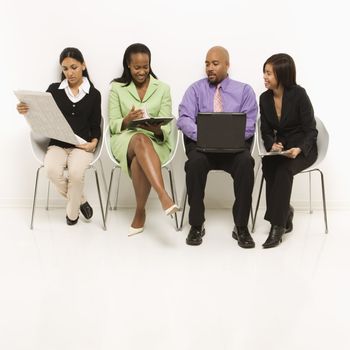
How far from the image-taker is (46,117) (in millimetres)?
2988

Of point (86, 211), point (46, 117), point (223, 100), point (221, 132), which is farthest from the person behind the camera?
point (86, 211)

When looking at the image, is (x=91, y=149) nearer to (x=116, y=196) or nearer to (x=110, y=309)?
(x=116, y=196)

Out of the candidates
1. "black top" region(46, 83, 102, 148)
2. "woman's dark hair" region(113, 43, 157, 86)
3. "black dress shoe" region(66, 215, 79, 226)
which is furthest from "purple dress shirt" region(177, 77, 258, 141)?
"black dress shoe" region(66, 215, 79, 226)

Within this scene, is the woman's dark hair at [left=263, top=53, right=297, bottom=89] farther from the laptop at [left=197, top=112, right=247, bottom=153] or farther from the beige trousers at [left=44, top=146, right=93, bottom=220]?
the beige trousers at [left=44, top=146, right=93, bottom=220]

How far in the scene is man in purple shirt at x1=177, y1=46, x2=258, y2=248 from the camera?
2900mm

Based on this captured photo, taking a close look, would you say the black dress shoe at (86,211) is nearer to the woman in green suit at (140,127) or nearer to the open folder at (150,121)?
the woman in green suit at (140,127)

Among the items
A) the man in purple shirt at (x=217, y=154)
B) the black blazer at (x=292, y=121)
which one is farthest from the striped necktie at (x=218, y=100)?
the black blazer at (x=292, y=121)

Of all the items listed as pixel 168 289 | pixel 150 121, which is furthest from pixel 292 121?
pixel 168 289

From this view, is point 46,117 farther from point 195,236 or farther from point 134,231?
point 195,236

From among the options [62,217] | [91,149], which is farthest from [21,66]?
[62,217]

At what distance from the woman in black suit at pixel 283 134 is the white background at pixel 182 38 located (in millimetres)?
485

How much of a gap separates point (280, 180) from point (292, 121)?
0.41 m

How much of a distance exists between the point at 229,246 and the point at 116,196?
1145 millimetres

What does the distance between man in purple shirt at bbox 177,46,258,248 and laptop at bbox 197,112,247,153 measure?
0.10 meters
